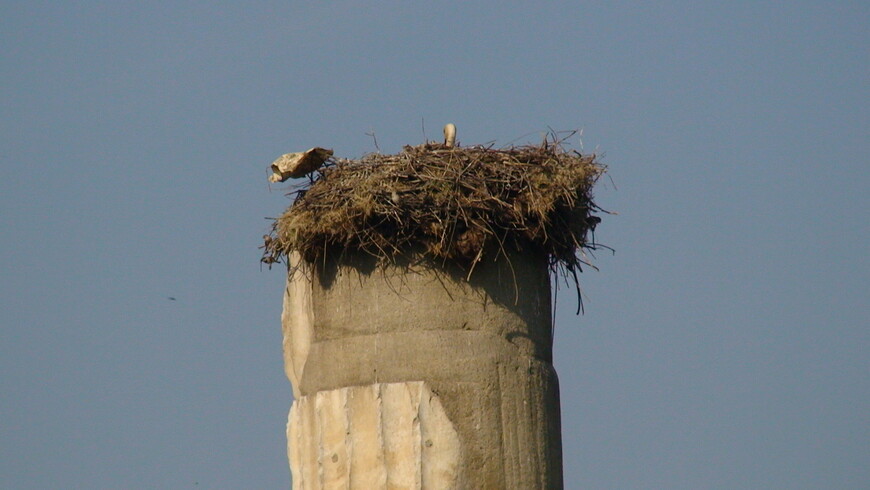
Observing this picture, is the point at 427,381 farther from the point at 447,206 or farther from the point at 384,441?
the point at 447,206

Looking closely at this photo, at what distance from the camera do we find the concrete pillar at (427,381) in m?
8.24

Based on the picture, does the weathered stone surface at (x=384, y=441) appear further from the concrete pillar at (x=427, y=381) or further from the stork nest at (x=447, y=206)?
the stork nest at (x=447, y=206)

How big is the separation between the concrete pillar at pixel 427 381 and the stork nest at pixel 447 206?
13 centimetres

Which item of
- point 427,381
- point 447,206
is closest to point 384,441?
point 427,381

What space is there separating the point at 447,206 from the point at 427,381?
100 centimetres

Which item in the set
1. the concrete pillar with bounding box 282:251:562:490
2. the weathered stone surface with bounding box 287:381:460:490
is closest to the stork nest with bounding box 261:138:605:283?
the concrete pillar with bounding box 282:251:562:490

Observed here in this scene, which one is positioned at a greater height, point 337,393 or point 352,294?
point 352,294

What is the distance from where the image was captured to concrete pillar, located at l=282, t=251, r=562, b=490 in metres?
8.24

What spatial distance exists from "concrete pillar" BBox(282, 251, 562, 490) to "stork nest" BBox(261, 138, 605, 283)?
13cm

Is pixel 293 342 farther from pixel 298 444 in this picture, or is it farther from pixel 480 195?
pixel 480 195

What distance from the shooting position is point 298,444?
8.70 metres

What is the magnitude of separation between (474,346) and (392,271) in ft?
2.11

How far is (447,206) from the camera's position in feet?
27.9

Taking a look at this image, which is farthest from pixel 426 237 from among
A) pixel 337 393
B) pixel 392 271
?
pixel 337 393
